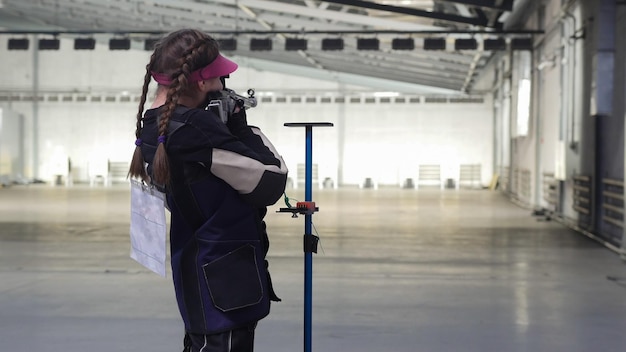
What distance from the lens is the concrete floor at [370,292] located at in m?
5.14

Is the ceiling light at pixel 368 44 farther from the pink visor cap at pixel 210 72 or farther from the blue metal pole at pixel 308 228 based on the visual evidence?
the pink visor cap at pixel 210 72

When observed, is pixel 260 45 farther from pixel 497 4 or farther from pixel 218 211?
pixel 218 211

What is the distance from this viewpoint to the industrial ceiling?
745 inches

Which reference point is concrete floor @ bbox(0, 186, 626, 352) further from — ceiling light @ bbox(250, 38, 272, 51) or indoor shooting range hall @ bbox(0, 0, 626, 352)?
ceiling light @ bbox(250, 38, 272, 51)

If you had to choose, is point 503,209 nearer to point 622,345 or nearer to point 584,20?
point 584,20

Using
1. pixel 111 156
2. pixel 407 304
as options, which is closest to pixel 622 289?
pixel 407 304

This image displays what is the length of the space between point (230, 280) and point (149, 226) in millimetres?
337

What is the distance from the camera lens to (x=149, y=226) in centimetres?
233

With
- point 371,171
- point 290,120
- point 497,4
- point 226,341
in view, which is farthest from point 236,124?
point 290,120

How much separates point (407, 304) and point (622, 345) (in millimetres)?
1867

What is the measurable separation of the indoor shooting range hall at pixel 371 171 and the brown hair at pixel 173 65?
20cm

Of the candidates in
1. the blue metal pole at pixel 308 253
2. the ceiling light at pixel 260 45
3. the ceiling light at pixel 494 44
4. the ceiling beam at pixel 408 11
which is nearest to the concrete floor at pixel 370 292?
the blue metal pole at pixel 308 253

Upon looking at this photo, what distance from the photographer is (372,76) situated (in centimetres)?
3197

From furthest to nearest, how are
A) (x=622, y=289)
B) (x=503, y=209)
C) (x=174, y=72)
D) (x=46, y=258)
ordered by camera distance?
(x=503, y=209)
(x=46, y=258)
(x=622, y=289)
(x=174, y=72)
